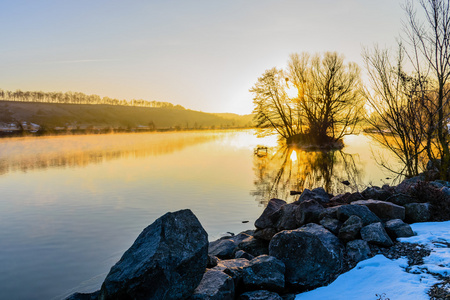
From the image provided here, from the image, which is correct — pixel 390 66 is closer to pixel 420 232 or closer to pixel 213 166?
pixel 420 232

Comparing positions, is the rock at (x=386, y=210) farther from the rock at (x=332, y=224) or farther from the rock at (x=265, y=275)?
the rock at (x=265, y=275)

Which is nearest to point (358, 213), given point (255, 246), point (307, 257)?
point (307, 257)

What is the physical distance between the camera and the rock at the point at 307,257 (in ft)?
19.2

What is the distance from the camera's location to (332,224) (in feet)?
24.3

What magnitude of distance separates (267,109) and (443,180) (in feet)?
123

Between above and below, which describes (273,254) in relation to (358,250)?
below

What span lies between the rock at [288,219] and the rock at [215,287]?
11.3ft

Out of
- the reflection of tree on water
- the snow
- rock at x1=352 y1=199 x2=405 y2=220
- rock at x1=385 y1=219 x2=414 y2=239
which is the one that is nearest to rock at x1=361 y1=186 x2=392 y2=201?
rock at x1=352 y1=199 x2=405 y2=220

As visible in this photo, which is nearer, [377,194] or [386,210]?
[386,210]

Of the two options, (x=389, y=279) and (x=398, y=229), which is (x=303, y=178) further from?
(x=389, y=279)

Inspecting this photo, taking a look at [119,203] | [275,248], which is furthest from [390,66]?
[119,203]

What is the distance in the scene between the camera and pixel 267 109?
156 ft

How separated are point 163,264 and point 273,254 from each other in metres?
2.62

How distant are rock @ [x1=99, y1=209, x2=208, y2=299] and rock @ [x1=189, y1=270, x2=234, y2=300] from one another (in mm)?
139
